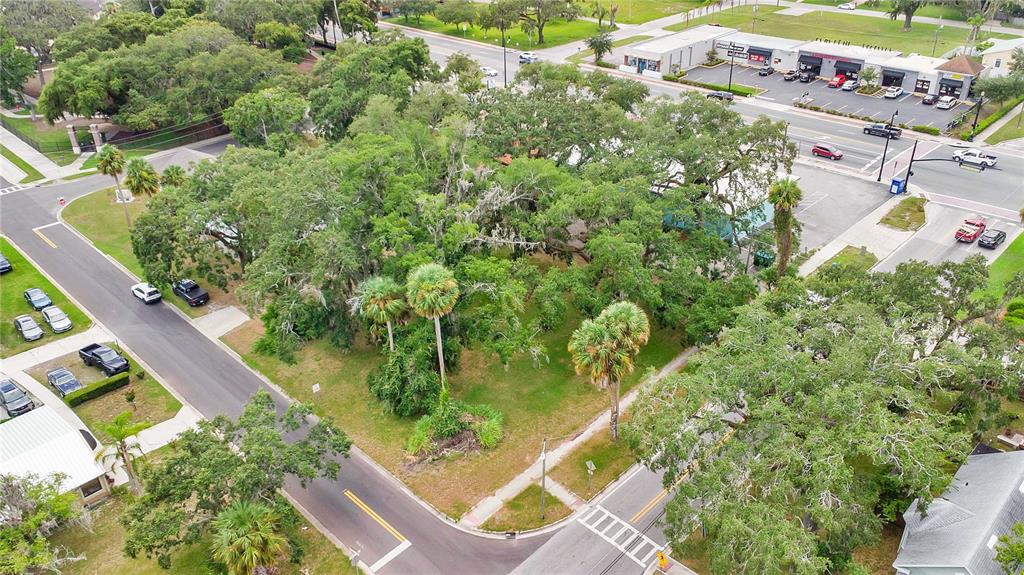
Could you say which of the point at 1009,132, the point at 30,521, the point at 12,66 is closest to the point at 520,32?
the point at 12,66

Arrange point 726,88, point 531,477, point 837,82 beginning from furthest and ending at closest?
point 837,82, point 726,88, point 531,477

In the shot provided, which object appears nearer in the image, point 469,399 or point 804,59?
point 469,399

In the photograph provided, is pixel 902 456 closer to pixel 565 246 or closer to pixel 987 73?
pixel 565 246

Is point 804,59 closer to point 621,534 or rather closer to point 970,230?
point 970,230

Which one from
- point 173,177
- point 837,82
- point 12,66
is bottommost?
point 837,82

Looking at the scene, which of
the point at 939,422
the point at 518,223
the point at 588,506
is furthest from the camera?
the point at 518,223

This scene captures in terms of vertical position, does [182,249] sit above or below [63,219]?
above

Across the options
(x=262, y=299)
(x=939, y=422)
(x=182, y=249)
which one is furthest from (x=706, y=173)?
(x=182, y=249)

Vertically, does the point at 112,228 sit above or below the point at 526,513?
above
